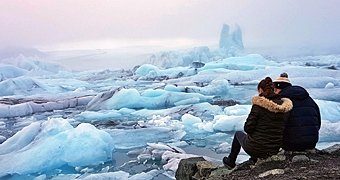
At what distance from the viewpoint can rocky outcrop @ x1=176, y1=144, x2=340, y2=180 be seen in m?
2.72

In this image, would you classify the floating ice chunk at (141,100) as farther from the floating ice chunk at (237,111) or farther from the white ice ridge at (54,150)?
the white ice ridge at (54,150)

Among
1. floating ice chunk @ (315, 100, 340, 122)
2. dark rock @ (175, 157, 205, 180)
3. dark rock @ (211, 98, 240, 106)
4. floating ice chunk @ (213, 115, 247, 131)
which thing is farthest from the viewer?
dark rock @ (211, 98, 240, 106)

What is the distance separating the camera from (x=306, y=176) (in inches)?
104

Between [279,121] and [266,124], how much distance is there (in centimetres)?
9

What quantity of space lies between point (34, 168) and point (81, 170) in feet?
2.33

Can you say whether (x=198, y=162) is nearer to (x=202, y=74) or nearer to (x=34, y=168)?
(x=34, y=168)

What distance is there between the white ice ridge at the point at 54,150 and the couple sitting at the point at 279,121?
4.05 m

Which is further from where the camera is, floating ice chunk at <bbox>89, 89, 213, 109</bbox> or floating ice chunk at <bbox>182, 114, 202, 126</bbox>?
floating ice chunk at <bbox>89, 89, 213, 109</bbox>

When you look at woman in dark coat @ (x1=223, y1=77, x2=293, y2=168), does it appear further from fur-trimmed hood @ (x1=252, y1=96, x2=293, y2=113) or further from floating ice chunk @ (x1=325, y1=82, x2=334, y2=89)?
floating ice chunk @ (x1=325, y1=82, x2=334, y2=89)

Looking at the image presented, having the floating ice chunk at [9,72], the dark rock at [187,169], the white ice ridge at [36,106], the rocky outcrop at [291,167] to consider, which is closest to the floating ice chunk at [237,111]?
the white ice ridge at [36,106]

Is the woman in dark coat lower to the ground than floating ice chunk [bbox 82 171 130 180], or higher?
higher

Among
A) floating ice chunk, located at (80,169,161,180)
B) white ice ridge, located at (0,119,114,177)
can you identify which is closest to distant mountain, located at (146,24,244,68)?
white ice ridge, located at (0,119,114,177)

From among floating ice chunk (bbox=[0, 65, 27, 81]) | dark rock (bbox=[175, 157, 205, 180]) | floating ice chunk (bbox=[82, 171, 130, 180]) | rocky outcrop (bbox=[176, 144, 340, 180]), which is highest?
rocky outcrop (bbox=[176, 144, 340, 180])

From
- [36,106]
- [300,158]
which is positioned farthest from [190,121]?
[300,158]
